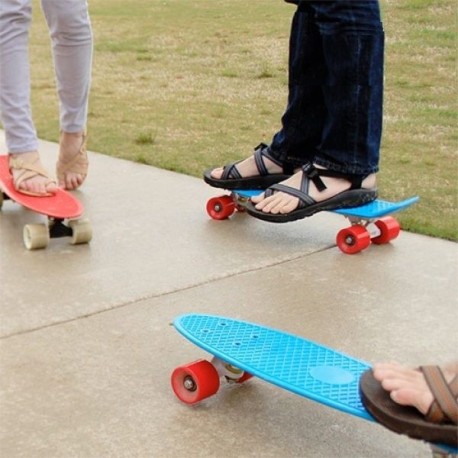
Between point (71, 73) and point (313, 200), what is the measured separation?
1.19m

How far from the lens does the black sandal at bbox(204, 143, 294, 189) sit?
3229 mm

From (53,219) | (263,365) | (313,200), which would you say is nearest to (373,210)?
(313,200)

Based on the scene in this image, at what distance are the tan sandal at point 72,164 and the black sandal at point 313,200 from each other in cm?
98

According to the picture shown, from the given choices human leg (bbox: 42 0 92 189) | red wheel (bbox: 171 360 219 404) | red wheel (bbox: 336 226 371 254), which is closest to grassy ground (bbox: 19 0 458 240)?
red wheel (bbox: 336 226 371 254)

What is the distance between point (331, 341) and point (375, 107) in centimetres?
97

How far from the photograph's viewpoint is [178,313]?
2.42m

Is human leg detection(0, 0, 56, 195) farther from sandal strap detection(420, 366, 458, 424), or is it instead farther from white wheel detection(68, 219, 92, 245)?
sandal strap detection(420, 366, 458, 424)

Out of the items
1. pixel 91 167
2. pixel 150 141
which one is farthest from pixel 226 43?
pixel 91 167

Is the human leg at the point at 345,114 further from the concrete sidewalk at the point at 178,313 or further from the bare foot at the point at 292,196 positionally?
the concrete sidewalk at the point at 178,313

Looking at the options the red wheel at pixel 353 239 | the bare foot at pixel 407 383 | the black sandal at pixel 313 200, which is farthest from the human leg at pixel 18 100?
the bare foot at pixel 407 383

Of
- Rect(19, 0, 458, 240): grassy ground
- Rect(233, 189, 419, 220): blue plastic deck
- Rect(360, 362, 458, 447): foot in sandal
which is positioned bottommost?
Rect(19, 0, 458, 240): grassy ground

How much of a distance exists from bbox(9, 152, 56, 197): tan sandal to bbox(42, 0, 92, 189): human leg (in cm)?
37

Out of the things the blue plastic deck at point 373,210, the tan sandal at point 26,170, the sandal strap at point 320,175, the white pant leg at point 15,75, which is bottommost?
the blue plastic deck at point 373,210

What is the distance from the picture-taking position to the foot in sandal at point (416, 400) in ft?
5.00
